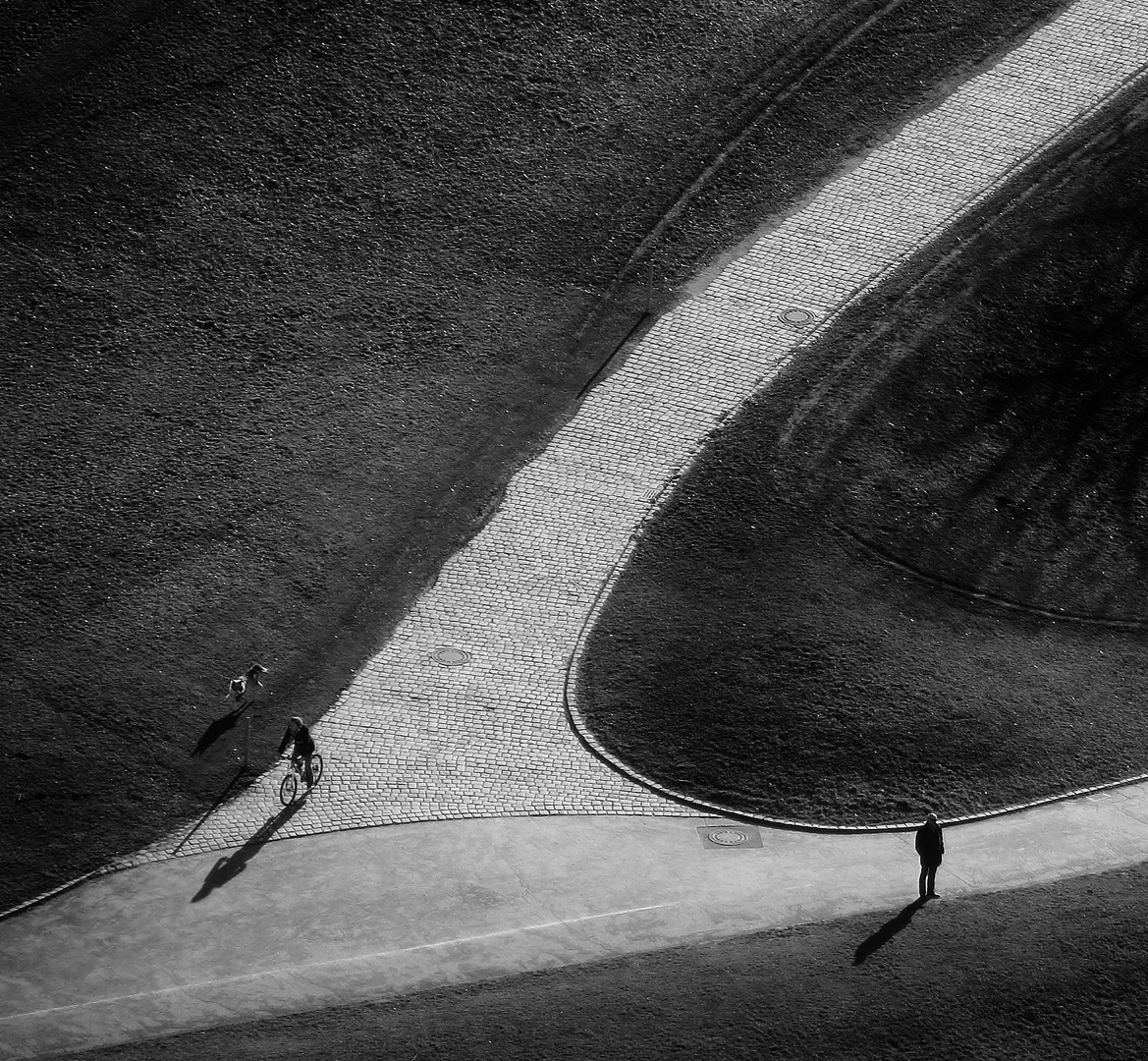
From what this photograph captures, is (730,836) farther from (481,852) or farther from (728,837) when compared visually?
(481,852)

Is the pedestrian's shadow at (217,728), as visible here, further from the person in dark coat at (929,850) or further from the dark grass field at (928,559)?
the person in dark coat at (929,850)

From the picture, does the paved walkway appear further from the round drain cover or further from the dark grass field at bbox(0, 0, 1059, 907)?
the dark grass field at bbox(0, 0, 1059, 907)

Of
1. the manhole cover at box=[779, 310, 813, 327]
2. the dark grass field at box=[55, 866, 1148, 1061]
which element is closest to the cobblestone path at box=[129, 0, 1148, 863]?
the manhole cover at box=[779, 310, 813, 327]

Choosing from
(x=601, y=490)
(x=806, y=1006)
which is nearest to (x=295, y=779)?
(x=806, y=1006)

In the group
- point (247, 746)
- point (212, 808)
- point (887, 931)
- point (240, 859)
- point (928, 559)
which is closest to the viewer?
point (887, 931)

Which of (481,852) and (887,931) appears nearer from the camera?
(887,931)

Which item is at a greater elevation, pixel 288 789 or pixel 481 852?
pixel 288 789

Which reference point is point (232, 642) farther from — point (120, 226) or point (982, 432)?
point (982, 432)

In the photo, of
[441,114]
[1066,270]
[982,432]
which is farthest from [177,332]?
[1066,270]
